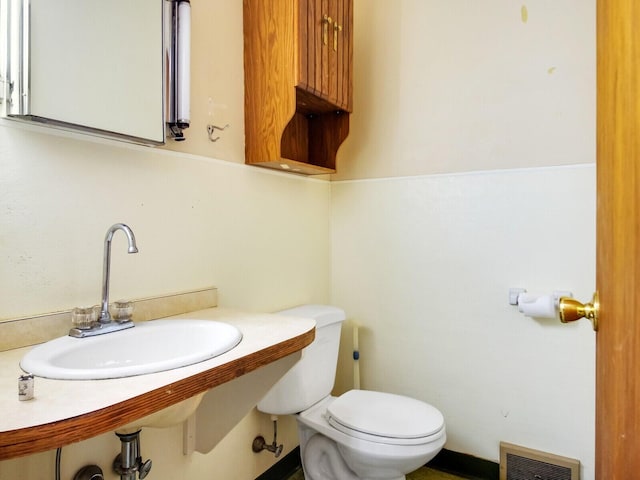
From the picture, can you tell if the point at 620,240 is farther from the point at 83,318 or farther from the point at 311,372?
the point at 311,372

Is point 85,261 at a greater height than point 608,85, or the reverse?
point 608,85

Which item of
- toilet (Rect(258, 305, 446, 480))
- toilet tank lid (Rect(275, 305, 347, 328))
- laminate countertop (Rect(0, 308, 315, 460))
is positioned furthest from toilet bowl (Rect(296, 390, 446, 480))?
laminate countertop (Rect(0, 308, 315, 460))

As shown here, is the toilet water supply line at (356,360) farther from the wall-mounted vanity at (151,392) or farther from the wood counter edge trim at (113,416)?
the wood counter edge trim at (113,416)

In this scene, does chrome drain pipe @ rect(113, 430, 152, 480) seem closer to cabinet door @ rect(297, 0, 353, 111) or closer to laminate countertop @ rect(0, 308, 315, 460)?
laminate countertop @ rect(0, 308, 315, 460)

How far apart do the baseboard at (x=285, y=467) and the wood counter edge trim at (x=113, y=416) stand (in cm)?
112

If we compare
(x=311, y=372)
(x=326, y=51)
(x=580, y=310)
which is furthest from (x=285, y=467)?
(x=326, y=51)

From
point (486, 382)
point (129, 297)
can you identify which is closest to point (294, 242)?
point (129, 297)

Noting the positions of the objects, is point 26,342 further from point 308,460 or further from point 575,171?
point 575,171

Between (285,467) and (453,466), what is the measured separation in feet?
2.57

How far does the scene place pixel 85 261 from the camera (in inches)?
42.7

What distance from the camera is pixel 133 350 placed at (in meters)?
1.03

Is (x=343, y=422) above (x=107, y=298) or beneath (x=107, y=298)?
beneath

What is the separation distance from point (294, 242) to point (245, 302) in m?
0.42

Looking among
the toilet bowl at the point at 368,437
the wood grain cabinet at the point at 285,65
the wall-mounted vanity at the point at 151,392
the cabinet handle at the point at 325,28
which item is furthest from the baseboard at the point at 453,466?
the cabinet handle at the point at 325,28
